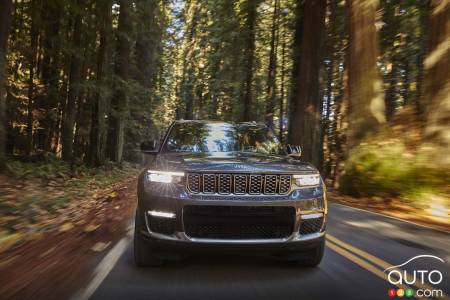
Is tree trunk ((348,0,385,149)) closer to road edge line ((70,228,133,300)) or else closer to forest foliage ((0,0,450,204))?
forest foliage ((0,0,450,204))

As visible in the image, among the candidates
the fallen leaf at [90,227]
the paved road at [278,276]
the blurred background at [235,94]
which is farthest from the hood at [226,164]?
the blurred background at [235,94]

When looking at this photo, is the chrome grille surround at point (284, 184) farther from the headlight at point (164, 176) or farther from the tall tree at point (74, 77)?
the tall tree at point (74, 77)

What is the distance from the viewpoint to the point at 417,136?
12.2 metres

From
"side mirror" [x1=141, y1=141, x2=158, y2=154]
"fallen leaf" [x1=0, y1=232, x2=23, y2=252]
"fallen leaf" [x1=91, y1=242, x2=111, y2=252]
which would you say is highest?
"side mirror" [x1=141, y1=141, x2=158, y2=154]

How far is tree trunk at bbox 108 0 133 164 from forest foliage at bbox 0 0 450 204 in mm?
54

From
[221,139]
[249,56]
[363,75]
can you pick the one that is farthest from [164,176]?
[249,56]

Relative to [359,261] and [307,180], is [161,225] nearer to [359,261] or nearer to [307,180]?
[307,180]

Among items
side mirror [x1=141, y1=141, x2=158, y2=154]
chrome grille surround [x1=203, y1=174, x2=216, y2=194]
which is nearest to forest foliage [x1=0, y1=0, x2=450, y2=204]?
side mirror [x1=141, y1=141, x2=158, y2=154]

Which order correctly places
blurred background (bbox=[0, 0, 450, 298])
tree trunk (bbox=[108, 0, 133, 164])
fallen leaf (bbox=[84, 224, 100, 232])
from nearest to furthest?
1. fallen leaf (bbox=[84, 224, 100, 232])
2. blurred background (bbox=[0, 0, 450, 298])
3. tree trunk (bbox=[108, 0, 133, 164])

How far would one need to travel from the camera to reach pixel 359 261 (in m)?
6.02

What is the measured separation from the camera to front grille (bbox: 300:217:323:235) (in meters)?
5.34

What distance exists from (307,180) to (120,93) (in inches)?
805

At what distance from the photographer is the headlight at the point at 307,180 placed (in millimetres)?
5457

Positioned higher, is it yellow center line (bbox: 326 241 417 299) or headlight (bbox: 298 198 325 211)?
headlight (bbox: 298 198 325 211)
